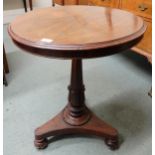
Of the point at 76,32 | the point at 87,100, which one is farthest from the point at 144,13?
the point at 76,32

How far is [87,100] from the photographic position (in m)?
1.76

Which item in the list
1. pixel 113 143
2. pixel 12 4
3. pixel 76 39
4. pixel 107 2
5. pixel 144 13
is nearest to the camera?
pixel 76 39

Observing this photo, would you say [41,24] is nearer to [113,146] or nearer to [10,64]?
[113,146]

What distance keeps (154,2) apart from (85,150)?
1.16m

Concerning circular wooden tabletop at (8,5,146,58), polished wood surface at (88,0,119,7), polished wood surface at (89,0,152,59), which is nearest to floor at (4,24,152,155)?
polished wood surface at (89,0,152,59)

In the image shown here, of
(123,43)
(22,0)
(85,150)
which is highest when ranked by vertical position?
(123,43)

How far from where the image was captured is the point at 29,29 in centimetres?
102

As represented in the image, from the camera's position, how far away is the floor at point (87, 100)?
1371 mm

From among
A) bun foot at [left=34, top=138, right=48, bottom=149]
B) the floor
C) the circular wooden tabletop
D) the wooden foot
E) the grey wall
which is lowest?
the floor

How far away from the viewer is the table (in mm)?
878

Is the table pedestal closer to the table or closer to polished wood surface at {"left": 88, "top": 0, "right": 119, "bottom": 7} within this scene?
the table

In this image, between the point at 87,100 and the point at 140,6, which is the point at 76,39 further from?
the point at 140,6

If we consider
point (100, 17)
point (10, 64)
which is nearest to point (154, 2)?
point (100, 17)

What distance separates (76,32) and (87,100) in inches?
34.0
